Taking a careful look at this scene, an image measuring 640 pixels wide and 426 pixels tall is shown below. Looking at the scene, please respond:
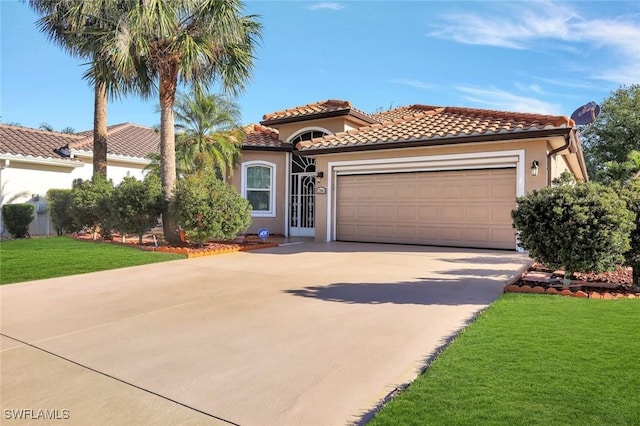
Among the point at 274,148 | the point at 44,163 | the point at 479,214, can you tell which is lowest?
the point at 479,214

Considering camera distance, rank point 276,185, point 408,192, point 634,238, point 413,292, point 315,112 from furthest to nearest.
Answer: point 276,185, point 315,112, point 408,192, point 413,292, point 634,238

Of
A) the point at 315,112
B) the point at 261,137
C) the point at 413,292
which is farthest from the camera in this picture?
the point at 261,137

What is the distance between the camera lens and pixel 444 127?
13.6 metres

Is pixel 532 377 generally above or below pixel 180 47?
below

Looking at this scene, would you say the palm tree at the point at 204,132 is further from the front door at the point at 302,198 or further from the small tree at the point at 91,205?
the small tree at the point at 91,205

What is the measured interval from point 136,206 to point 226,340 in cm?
908

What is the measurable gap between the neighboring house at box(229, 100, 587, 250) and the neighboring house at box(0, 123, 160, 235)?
6844 millimetres

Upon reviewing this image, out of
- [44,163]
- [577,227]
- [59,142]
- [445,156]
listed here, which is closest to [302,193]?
[445,156]

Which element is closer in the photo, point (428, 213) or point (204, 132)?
point (428, 213)

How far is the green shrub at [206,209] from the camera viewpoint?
11938 millimetres

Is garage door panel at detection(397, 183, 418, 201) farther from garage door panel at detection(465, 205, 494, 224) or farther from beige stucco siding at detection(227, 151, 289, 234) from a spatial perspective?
beige stucco siding at detection(227, 151, 289, 234)

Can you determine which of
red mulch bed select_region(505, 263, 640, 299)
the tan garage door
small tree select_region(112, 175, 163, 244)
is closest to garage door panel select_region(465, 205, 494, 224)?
the tan garage door

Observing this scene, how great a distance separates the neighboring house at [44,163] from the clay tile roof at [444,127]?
10.2 meters

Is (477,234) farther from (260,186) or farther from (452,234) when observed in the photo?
(260,186)
